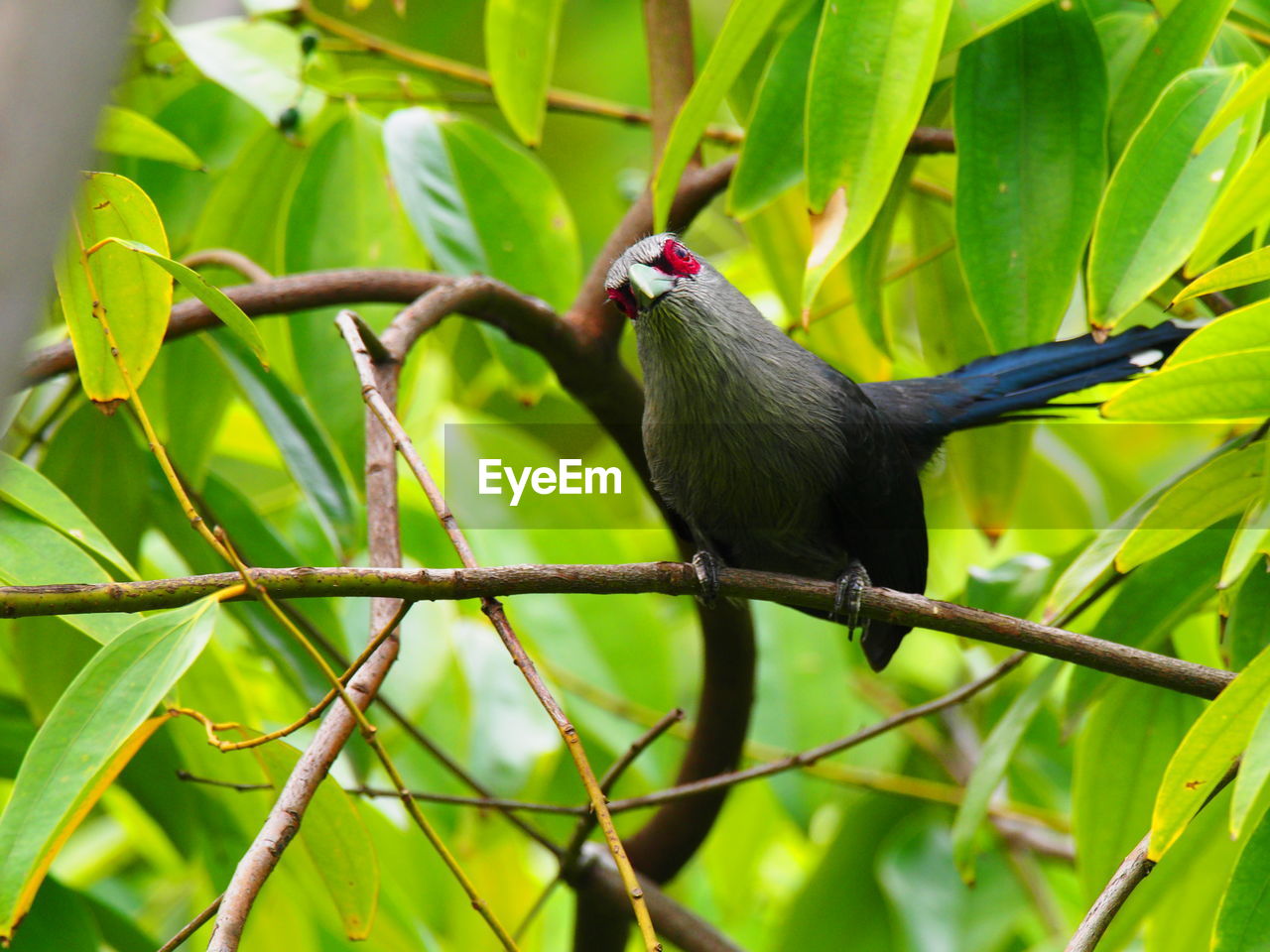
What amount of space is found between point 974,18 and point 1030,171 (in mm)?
328

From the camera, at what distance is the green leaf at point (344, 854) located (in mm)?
1711

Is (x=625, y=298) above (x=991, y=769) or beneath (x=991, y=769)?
above

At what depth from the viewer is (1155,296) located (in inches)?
102

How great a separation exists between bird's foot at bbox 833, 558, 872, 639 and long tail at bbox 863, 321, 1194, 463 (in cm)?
44

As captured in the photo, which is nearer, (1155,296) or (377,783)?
(1155,296)

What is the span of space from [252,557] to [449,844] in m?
0.89

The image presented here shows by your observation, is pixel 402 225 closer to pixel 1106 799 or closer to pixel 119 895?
pixel 1106 799

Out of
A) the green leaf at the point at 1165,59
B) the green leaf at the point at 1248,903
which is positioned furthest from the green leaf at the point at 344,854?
the green leaf at the point at 1165,59

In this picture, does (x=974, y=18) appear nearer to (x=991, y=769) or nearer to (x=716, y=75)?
(x=716, y=75)

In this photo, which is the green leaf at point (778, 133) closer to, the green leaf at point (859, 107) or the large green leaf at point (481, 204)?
the green leaf at point (859, 107)

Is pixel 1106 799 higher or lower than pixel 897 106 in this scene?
lower

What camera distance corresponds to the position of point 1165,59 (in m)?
2.03

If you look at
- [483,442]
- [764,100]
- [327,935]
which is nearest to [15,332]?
[764,100]

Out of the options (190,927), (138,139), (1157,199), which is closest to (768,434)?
(1157,199)
